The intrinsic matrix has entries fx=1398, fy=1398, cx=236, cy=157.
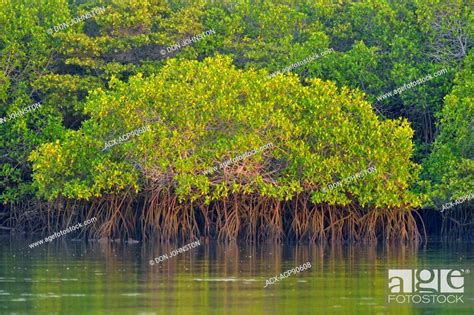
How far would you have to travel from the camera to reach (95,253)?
30.9 metres

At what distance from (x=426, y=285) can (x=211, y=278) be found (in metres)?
3.75

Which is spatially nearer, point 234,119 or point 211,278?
point 211,278

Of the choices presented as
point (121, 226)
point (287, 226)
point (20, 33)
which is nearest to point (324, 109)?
point (287, 226)

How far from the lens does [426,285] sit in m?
23.4

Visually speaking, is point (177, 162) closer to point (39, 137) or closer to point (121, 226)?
point (121, 226)

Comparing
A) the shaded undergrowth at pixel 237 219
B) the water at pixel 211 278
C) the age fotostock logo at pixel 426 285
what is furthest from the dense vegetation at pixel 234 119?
the age fotostock logo at pixel 426 285

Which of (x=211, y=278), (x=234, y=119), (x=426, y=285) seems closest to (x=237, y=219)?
(x=234, y=119)

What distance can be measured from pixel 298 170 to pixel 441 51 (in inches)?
233

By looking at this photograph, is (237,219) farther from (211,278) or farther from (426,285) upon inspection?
(426,285)

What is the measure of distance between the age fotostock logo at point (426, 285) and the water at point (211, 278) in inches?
8.0

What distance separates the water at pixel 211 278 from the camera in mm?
20266

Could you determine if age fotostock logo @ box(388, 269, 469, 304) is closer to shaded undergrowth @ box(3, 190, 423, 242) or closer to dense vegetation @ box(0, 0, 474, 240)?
dense vegetation @ box(0, 0, 474, 240)

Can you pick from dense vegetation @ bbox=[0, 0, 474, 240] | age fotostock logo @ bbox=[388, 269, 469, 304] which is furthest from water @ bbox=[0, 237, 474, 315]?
dense vegetation @ bbox=[0, 0, 474, 240]

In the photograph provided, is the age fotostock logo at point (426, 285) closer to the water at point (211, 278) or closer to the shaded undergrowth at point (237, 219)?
the water at point (211, 278)
